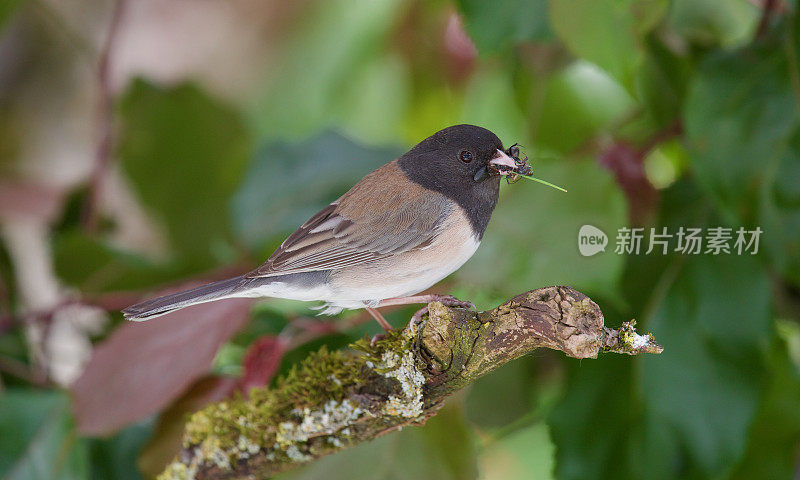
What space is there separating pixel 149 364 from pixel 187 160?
2.64ft

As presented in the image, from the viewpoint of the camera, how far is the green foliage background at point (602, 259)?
0.74 metres

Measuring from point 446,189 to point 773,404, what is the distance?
34.1 inches

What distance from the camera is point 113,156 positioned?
161 cm

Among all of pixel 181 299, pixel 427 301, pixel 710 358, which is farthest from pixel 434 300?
pixel 710 358

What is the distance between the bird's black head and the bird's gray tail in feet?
0.49

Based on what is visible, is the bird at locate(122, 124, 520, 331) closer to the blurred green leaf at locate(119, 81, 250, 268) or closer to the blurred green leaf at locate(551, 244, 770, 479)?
the blurred green leaf at locate(551, 244, 770, 479)

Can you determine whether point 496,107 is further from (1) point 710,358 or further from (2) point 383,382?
(2) point 383,382

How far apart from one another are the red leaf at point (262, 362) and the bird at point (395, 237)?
0.77 feet

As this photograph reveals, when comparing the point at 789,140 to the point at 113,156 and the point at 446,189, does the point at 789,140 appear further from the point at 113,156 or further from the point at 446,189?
the point at 113,156

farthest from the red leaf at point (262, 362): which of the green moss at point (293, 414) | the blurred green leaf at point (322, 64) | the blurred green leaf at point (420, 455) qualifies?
the blurred green leaf at point (322, 64)

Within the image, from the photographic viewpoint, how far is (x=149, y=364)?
2.76 ft

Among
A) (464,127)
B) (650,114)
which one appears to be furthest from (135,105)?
(464,127)

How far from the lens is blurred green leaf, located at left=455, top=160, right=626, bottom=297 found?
25.5 inches

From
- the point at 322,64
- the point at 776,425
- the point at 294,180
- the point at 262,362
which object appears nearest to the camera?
the point at 262,362
